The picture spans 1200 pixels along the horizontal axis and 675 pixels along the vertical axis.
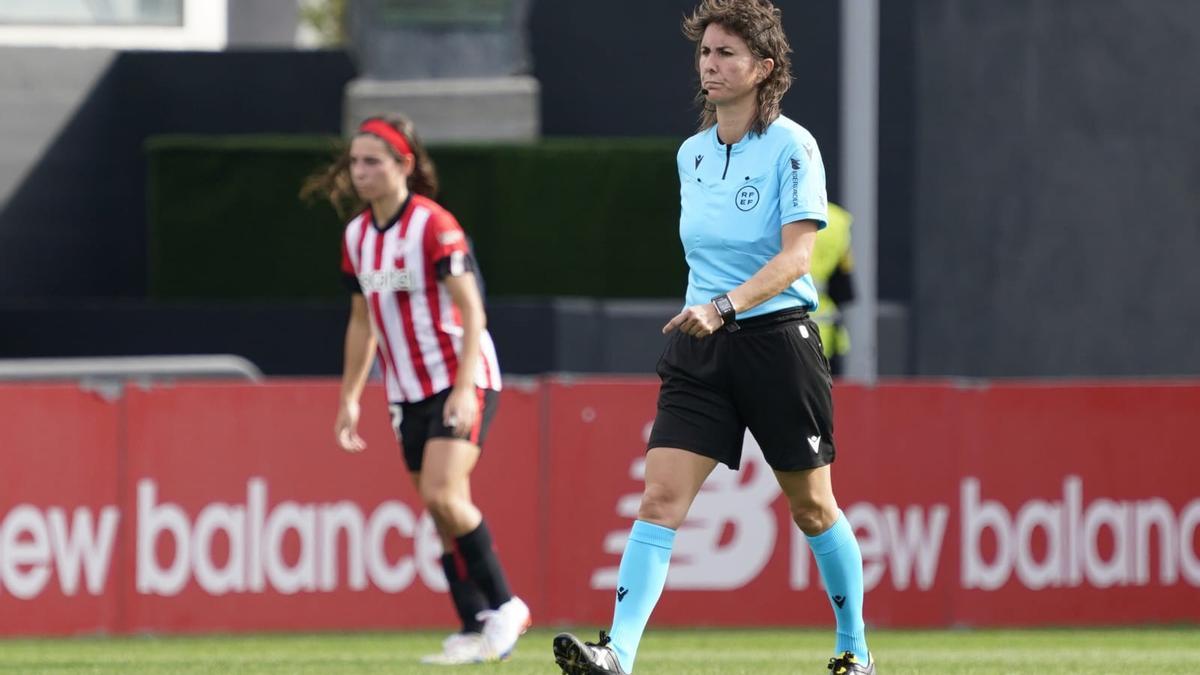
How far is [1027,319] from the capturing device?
1667 centimetres

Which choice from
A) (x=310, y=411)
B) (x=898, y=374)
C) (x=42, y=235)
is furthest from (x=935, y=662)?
(x=42, y=235)

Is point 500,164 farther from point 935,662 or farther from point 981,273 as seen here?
point 935,662

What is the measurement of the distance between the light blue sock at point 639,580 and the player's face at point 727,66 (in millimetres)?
1202

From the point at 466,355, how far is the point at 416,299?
0.38m

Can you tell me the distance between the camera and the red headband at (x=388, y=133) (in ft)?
27.0

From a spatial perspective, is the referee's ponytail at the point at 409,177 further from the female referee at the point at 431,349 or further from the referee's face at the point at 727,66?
the referee's face at the point at 727,66

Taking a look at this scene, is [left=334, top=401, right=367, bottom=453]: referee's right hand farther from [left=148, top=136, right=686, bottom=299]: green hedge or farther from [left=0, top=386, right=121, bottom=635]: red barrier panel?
[left=148, top=136, right=686, bottom=299]: green hedge

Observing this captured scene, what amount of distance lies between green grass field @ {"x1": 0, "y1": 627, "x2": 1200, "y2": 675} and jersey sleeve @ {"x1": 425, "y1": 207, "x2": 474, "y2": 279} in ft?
4.62

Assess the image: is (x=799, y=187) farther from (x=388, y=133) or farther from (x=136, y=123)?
(x=136, y=123)

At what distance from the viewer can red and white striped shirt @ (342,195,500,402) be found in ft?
26.8

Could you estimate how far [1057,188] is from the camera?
656 inches

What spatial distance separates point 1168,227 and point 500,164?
5030 mm

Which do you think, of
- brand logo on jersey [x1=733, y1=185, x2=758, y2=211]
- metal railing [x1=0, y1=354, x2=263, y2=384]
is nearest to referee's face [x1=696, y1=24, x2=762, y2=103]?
brand logo on jersey [x1=733, y1=185, x2=758, y2=211]

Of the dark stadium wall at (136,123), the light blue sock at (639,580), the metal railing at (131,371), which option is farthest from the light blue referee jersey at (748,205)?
the dark stadium wall at (136,123)
